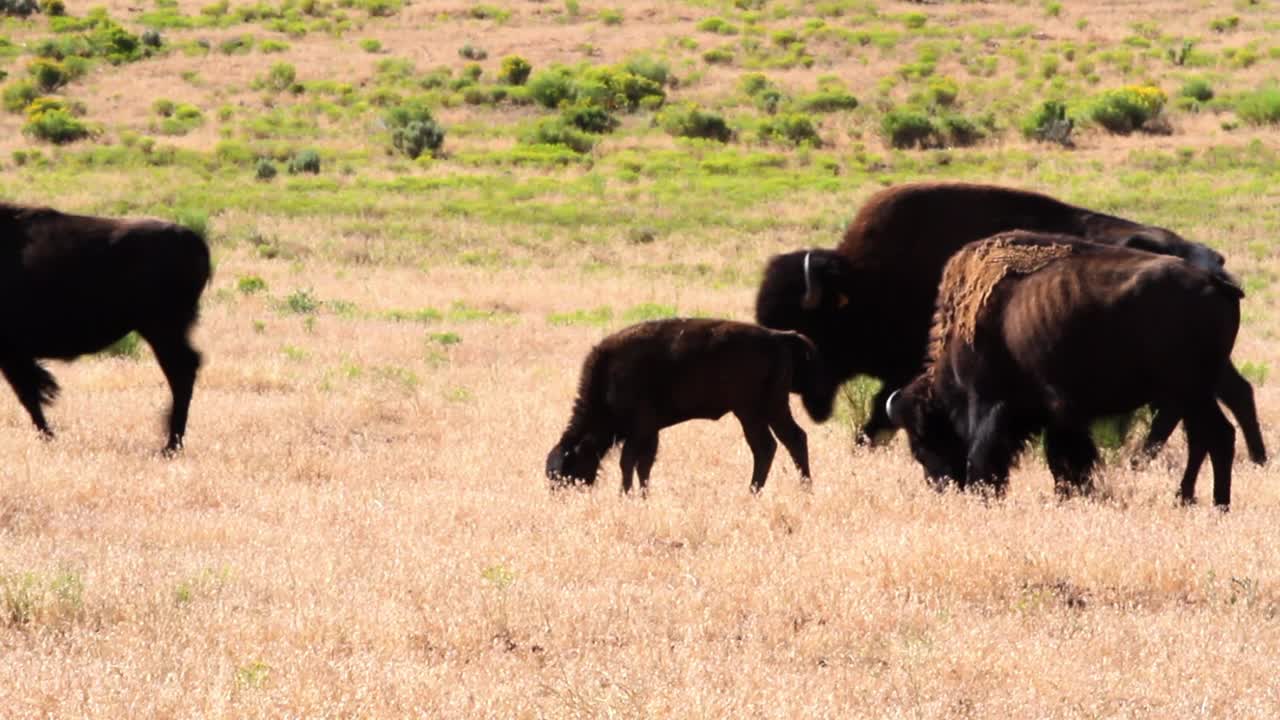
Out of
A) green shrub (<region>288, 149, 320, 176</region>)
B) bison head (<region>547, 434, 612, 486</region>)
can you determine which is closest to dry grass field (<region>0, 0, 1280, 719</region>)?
bison head (<region>547, 434, 612, 486</region>)

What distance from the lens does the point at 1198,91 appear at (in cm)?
4138

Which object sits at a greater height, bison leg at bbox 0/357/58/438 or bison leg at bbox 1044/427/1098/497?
bison leg at bbox 1044/427/1098/497

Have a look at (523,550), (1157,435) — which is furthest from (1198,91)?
(523,550)

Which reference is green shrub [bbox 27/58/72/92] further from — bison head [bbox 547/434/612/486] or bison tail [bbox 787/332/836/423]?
bison head [bbox 547/434/612/486]

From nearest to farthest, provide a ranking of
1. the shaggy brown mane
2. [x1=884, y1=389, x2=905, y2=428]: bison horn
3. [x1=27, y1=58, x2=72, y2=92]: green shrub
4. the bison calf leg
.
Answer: the shaggy brown mane, [x1=884, y1=389, x2=905, y2=428]: bison horn, the bison calf leg, [x1=27, y1=58, x2=72, y2=92]: green shrub

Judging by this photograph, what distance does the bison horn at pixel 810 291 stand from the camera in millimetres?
10398

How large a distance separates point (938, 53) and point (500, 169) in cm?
2650

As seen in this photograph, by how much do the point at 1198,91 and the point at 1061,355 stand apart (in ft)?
117

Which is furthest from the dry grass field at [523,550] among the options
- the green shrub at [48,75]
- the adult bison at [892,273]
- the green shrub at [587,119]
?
the green shrub at [48,75]

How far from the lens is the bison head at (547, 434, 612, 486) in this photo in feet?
30.7

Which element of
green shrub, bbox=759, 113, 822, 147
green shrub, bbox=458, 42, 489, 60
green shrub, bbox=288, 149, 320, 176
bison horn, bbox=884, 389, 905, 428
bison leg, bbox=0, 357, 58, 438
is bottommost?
green shrub, bbox=458, 42, 489, 60

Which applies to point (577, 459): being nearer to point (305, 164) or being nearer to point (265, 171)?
point (265, 171)

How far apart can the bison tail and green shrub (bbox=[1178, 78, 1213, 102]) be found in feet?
111

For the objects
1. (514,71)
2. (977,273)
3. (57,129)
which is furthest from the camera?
(514,71)
